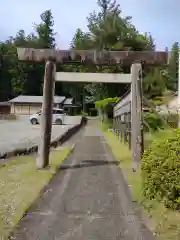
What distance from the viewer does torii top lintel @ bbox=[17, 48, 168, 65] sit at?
8398 millimetres

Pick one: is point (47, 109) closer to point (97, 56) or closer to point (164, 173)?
point (97, 56)

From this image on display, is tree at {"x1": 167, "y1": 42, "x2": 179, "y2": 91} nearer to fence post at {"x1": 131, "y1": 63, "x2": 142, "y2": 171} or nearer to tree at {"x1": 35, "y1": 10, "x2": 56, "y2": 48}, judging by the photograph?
fence post at {"x1": 131, "y1": 63, "x2": 142, "y2": 171}

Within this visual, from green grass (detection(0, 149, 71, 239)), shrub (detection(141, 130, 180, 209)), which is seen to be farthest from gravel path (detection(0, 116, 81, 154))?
shrub (detection(141, 130, 180, 209))

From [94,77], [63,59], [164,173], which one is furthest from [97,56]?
[164,173]

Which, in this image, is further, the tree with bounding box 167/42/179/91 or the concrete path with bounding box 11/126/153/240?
the tree with bounding box 167/42/179/91

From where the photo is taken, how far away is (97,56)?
8414 mm

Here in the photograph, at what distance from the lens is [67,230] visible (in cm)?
399

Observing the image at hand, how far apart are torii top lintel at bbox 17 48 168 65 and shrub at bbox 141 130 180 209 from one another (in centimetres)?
383

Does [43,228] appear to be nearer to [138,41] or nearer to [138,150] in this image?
[138,150]

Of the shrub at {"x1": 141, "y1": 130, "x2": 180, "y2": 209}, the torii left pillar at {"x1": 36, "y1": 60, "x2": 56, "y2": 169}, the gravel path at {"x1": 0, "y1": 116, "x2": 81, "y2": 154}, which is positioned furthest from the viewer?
the gravel path at {"x1": 0, "y1": 116, "x2": 81, "y2": 154}

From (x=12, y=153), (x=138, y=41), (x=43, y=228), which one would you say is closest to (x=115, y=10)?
(x=138, y=41)

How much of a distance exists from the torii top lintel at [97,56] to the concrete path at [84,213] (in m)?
2.68

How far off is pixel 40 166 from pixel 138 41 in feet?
101

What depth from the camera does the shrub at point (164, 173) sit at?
Answer: 4566 millimetres
